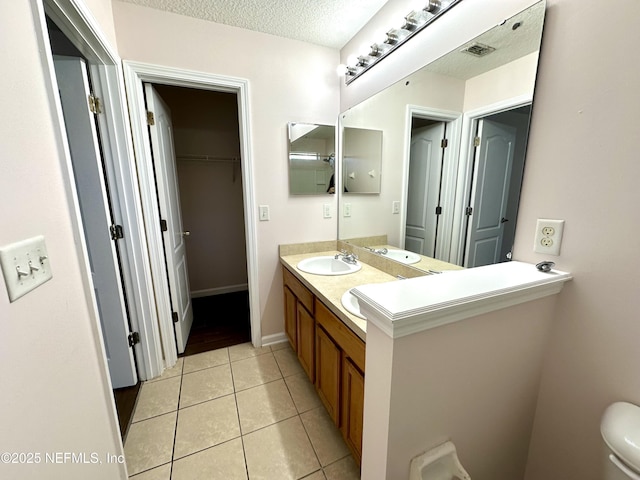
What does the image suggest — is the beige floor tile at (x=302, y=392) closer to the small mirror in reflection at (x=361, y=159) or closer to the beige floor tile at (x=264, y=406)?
the beige floor tile at (x=264, y=406)

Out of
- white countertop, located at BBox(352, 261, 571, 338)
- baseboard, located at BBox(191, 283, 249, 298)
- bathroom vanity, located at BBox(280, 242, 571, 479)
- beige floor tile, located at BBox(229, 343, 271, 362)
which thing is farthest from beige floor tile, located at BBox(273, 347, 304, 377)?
baseboard, located at BBox(191, 283, 249, 298)

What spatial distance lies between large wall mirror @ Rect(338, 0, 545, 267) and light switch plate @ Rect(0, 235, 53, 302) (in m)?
1.51

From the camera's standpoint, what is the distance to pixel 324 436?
1.40 m

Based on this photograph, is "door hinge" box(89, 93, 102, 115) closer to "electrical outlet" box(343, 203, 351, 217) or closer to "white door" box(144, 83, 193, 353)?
"white door" box(144, 83, 193, 353)

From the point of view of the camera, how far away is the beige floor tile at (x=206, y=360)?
194 cm

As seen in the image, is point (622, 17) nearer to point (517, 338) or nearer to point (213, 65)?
point (517, 338)

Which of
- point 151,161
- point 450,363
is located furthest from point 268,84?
point 450,363

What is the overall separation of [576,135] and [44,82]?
163 cm

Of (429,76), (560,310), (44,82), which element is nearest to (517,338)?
(560,310)

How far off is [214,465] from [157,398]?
2.24 ft

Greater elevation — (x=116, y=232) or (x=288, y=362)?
(x=116, y=232)

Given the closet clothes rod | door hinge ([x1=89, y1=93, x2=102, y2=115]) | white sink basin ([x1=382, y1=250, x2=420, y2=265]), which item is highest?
door hinge ([x1=89, y1=93, x2=102, y2=115])

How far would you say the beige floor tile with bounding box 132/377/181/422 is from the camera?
1.55 m

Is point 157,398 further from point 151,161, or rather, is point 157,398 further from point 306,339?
point 151,161
